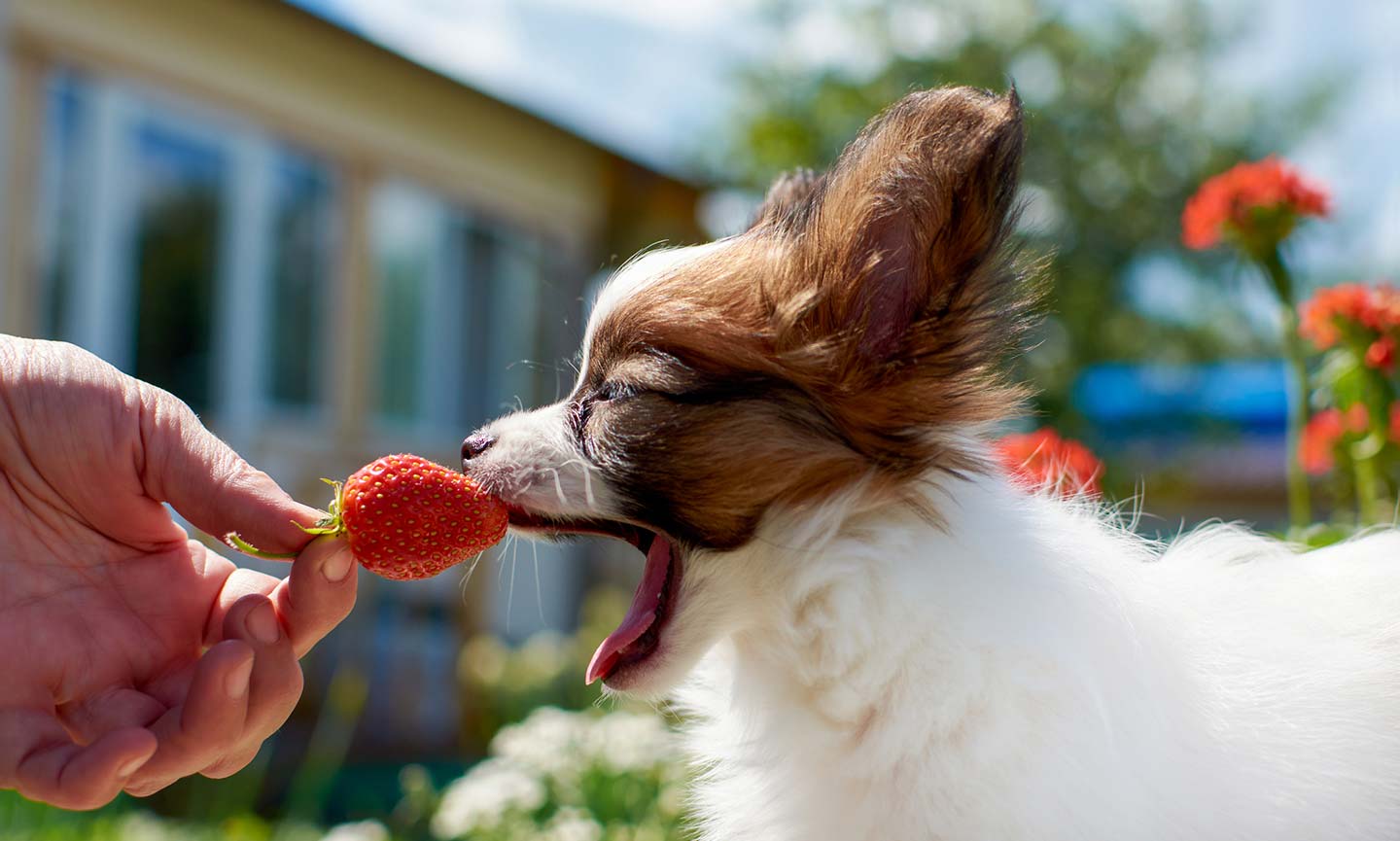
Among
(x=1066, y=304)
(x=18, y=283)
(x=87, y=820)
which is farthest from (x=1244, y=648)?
(x=1066, y=304)

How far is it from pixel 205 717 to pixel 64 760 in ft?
0.68

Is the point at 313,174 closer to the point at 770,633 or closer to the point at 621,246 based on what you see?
the point at 621,246

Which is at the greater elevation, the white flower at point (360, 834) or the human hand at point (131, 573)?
the human hand at point (131, 573)

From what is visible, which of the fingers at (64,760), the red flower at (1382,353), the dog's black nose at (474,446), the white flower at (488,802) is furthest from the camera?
the white flower at (488,802)

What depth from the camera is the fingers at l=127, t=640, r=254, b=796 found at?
1969 millimetres

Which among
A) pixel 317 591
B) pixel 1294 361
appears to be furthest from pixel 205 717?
pixel 1294 361

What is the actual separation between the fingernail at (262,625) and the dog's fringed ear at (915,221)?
3.60 ft

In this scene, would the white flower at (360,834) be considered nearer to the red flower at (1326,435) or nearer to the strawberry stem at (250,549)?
the strawberry stem at (250,549)

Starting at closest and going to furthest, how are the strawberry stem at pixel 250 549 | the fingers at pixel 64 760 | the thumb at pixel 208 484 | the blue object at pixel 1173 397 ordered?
the fingers at pixel 64 760 → the strawberry stem at pixel 250 549 → the thumb at pixel 208 484 → the blue object at pixel 1173 397

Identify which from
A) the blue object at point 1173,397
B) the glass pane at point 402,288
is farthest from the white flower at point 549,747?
the blue object at point 1173,397

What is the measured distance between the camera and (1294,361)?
3.62 metres

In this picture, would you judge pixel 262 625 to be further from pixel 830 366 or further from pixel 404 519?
pixel 830 366

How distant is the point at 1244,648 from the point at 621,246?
952cm

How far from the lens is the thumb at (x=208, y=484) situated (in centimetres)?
208
